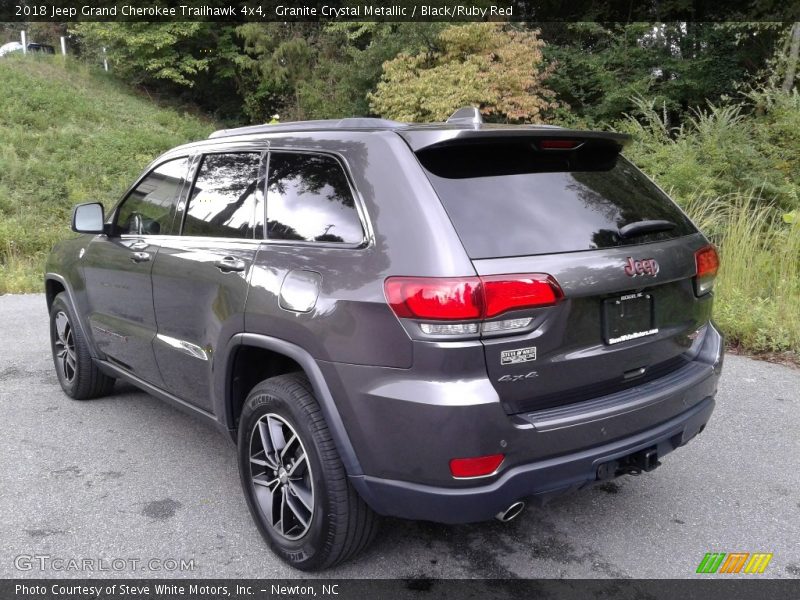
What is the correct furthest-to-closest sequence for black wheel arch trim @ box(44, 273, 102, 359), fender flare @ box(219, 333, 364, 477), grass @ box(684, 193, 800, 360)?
grass @ box(684, 193, 800, 360) → black wheel arch trim @ box(44, 273, 102, 359) → fender flare @ box(219, 333, 364, 477)

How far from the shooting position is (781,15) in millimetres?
16750

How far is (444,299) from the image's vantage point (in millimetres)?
2244

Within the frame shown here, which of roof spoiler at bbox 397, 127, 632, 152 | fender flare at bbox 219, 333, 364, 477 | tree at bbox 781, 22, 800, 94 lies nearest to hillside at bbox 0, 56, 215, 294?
fender flare at bbox 219, 333, 364, 477

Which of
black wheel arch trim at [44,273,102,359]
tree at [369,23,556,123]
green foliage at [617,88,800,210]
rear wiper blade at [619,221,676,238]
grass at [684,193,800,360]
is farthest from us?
tree at [369,23,556,123]

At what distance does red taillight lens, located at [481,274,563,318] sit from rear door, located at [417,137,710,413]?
3 centimetres

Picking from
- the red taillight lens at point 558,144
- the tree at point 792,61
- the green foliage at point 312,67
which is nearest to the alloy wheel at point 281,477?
the red taillight lens at point 558,144

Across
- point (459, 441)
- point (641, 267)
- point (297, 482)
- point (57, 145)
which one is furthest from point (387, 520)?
point (57, 145)

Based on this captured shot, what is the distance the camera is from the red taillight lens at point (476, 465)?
228 cm

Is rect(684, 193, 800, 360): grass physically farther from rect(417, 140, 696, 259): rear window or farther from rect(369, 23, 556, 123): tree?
rect(369, 23, 556, 123): tree

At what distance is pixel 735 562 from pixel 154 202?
136 inches

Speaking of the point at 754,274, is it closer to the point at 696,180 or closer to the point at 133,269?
the point at 696,180

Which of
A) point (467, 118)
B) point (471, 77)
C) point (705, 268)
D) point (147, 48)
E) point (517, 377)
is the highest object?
point (147, 48)

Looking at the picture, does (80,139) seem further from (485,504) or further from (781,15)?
(485,504)

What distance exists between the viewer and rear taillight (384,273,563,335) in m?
2.24
